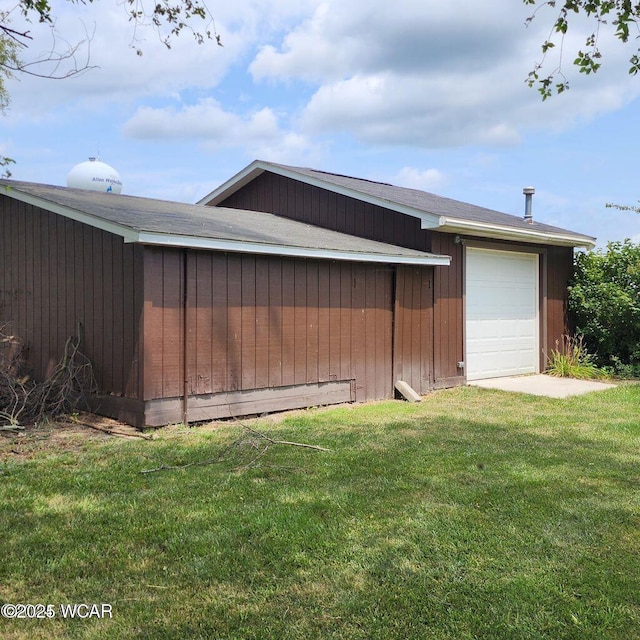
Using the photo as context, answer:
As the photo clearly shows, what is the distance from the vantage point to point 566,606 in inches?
105

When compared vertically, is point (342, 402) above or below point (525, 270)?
below

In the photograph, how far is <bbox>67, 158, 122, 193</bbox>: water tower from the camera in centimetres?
1100

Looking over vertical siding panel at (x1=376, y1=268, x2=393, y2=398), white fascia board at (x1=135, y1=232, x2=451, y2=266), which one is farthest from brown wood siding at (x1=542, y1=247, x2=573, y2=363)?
vertical siding panel at (x1=376, y1=268, x2=393, y2=398)

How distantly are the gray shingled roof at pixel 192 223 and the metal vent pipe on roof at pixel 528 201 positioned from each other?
15.0 feet

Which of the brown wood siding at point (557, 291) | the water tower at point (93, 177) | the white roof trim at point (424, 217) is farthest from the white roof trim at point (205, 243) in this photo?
the brown wood siding at point (557, 291)

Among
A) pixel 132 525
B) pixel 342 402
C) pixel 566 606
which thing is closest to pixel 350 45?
pixel 342 402

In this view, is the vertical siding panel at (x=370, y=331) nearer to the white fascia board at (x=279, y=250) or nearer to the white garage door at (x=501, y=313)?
the white fascia board at (x=279, y=250)

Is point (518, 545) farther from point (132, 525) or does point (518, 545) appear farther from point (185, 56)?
point (185, 56)

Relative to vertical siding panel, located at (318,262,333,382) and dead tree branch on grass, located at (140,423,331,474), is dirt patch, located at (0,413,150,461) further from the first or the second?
vertical siding panel, located at (318,262,333,382)

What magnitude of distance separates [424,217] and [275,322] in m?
3.12

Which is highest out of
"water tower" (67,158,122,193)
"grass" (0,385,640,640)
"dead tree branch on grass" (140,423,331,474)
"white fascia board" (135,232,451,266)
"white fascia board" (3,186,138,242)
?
"water tower" (67,158,122,193)

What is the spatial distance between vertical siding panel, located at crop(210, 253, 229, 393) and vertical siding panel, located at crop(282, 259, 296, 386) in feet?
2.62

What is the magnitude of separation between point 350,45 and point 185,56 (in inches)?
122

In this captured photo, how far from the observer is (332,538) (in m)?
3.42
